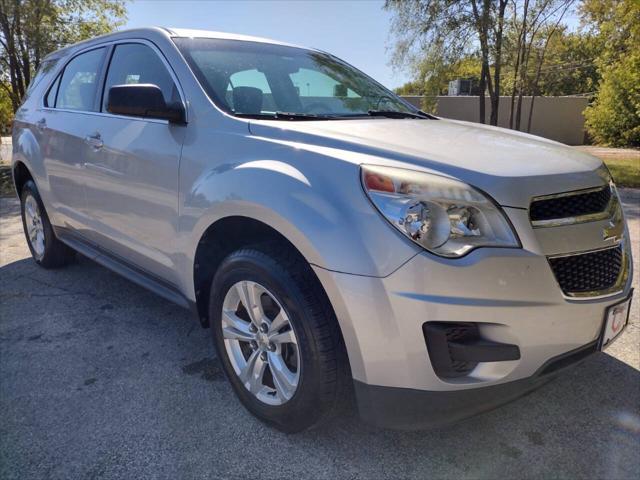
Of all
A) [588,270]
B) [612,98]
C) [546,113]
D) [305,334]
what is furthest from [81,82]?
[546,113]

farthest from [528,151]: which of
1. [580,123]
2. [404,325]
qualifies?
[580,123]

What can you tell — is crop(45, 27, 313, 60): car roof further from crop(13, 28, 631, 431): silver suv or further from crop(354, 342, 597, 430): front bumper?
crop(354, 342, 597, 430): front bumper

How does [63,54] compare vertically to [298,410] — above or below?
above

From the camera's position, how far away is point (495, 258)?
1.62m

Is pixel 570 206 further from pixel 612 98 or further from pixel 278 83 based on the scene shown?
pixel 612 98

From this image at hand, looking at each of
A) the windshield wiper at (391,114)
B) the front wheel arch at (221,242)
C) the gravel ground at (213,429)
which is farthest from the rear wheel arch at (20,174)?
the windshield wiper at (391,114)

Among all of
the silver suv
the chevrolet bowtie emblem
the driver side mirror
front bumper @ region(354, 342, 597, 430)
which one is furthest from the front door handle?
the chevrolet bowtie emblem

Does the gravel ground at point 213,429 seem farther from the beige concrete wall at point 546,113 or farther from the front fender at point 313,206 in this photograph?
the beige concrete wall at point 546,113

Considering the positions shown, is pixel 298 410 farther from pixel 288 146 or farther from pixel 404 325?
pixel 288 146

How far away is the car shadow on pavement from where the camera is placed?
6.45 feet

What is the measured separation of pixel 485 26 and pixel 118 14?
1072 cm

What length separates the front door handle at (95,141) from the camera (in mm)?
2963

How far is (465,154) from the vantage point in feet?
6.18

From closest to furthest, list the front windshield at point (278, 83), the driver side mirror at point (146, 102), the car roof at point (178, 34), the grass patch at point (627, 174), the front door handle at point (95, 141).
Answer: the driver side mirror at point (146, 102)
the front windshield at point (278, 83)
the car roof at point (178, 34)
the front door handle at point (95, 141)
the grass patch at point (627, 174)
